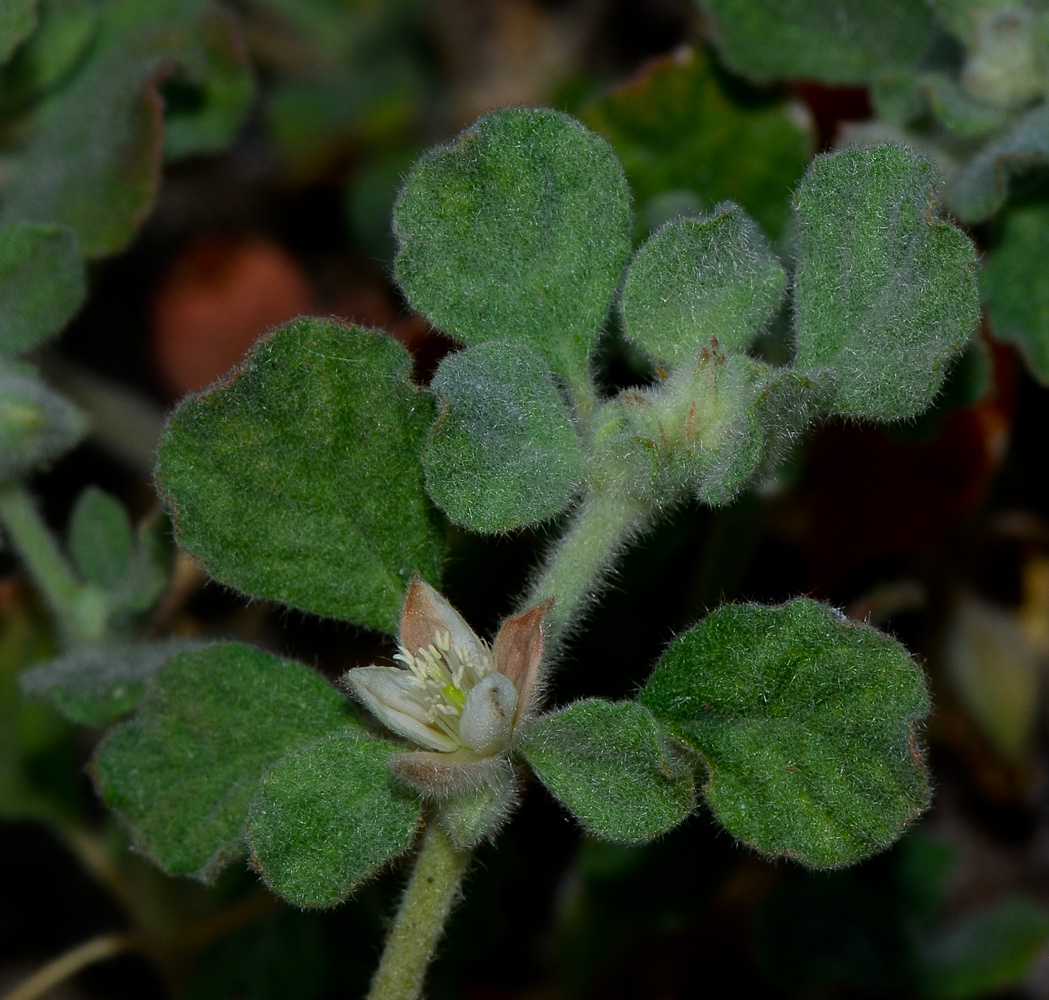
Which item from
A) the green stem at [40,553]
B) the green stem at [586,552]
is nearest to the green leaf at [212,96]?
the green stem at [40,553]

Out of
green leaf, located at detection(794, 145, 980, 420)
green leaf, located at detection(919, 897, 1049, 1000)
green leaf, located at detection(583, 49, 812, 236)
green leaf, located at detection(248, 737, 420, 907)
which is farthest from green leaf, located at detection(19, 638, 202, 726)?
green leaf, located at detection(919, 897, 1049, 1000)

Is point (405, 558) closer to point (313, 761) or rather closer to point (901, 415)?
point (313, 761)

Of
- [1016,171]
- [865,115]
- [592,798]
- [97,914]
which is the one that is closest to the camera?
[592,798]

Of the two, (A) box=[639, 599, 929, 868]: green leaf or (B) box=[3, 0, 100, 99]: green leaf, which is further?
(B) box=[3, 0, 100, 99]: green leaf

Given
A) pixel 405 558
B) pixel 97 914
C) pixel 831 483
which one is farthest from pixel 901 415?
pixel 97 914

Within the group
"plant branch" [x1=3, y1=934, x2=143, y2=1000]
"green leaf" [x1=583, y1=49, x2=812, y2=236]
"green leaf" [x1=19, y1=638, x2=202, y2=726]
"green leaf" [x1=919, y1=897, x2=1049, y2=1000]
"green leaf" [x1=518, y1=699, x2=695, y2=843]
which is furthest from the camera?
"green leaf" [x1=919, y1=897, x2=1049, y2=1000]

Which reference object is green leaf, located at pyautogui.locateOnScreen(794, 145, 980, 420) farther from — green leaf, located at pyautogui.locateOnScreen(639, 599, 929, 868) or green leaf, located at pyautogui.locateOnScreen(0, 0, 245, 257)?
green leaf, located at pyautogui.locateOnScreen(0, 0, 245, 257)

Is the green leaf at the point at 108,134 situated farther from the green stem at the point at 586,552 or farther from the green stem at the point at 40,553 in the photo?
the green stem at the point at 586,552
